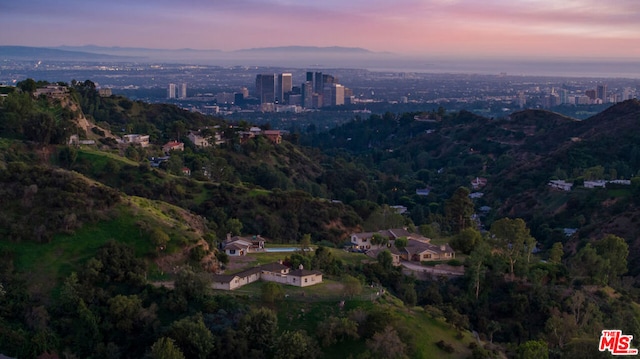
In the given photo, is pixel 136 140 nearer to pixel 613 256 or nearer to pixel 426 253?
pixel 426 253

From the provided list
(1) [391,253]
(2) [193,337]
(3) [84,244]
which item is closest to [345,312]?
(2) [193,337]

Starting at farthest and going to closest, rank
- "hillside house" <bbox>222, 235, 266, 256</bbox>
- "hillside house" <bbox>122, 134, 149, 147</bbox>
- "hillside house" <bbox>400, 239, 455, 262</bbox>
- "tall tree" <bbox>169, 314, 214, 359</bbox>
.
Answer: "hillside house" <bbox>122, 134, 149, 147</bbox> → "hillside house" <bbox>400, 239, 455, 262</bbox> → "hillside house" <bbox>222, 235, 266, 256</bbox> → "tall tree" <bbox>169, 314, 214, 359</bbox>

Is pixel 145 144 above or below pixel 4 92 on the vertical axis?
below

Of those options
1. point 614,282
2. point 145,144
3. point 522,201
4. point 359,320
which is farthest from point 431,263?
point 145,144

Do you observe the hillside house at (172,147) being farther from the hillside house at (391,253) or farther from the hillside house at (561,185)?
the hillside house at (561,185)

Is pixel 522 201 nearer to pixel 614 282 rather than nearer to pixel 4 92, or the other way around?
pixel 614 282

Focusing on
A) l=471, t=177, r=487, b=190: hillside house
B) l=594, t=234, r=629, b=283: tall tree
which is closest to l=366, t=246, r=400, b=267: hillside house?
l=594, t=234, r=629, b=283: tall tree

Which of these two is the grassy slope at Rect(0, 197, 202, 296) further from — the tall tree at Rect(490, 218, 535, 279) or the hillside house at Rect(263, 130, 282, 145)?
the hillside house at Rect(263, 130, 282, 145)

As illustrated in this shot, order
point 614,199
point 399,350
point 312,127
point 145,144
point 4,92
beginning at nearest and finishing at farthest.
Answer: point 399,350
point 614,199
point 4,92
point 145,144
point 312,127

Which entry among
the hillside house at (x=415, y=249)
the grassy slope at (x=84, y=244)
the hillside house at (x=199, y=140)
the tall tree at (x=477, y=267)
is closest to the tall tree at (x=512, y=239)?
the tall tree at (x=477, y=267)
